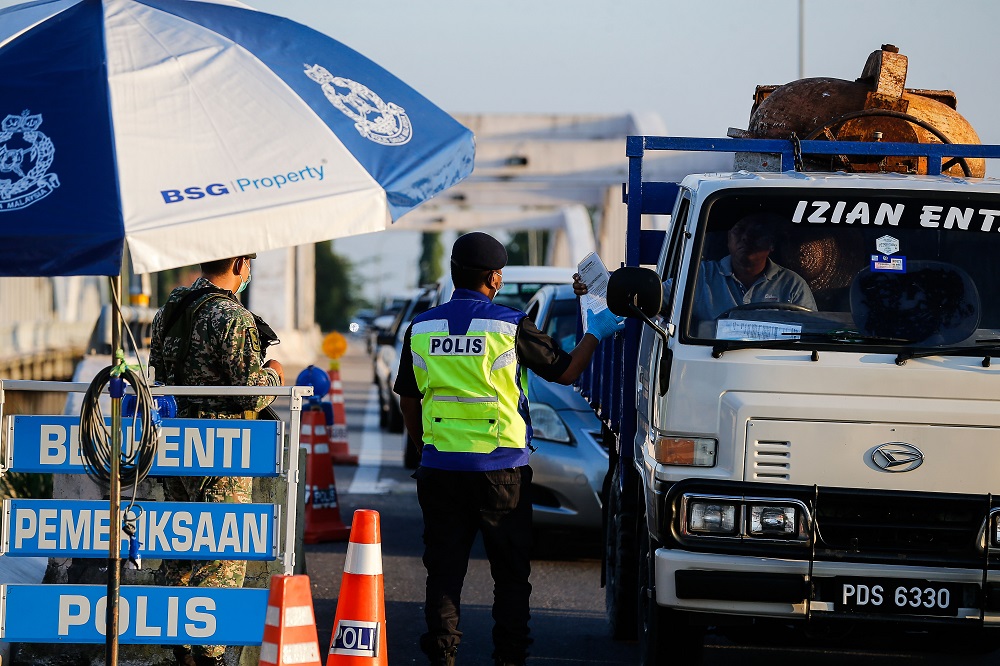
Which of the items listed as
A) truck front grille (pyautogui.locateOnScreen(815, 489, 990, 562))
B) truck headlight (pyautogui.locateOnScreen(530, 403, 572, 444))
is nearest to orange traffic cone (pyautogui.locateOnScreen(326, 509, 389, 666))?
truck front grille (pyautogui.locateOnScreen(815, 489, 990, 562))

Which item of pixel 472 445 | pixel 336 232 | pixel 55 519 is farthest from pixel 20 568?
pixel 336 232

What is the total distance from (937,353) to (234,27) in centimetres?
311

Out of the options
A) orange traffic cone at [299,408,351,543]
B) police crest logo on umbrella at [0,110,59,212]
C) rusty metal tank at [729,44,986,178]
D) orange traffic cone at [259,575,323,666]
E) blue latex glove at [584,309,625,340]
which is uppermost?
rusty metal tank at [729,44,986,178]

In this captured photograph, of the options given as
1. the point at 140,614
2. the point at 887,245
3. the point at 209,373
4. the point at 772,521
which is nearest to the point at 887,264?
the point at 887,245

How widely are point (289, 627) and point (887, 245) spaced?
Answer: 293cm

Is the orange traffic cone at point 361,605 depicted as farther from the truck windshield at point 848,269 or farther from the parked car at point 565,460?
the parked car at point 565,460

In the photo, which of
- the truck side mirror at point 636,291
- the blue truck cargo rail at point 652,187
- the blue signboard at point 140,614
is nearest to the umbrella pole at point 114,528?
the blue signboard at point 140,614

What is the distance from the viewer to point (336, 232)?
4.80 meters

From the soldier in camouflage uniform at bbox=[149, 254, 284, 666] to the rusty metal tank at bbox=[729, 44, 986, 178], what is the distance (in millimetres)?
2812

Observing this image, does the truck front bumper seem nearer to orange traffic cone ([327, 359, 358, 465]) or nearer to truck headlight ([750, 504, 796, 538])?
truck headlight ([750, 504, 796, 538])

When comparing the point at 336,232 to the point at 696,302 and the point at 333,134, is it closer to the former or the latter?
the point at 333,134

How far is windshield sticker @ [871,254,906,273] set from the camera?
224 inches

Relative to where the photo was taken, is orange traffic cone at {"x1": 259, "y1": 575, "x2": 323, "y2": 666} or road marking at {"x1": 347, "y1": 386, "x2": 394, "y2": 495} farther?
road marking at {"x1": 347, "y1": 386, "x2": 394, "y2": 495}

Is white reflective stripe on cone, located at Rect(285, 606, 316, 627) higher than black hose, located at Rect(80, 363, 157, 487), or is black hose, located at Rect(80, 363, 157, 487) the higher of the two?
black hose, located at Rect(80, 363, 157, 487)
